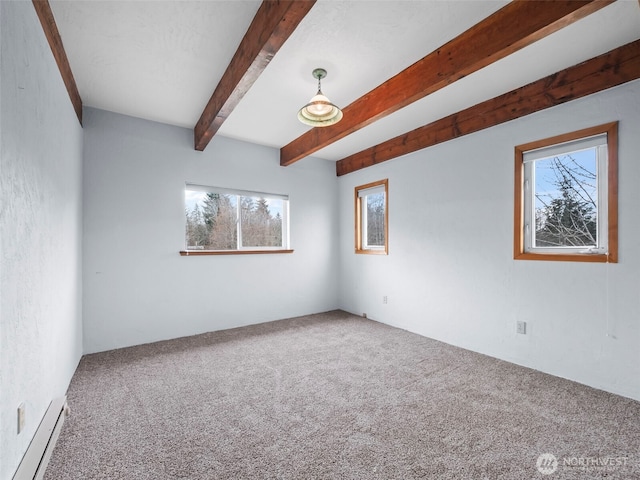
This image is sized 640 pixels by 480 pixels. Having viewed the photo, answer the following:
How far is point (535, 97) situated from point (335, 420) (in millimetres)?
3028

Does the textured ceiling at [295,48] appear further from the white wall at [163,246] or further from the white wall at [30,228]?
the white wall at [163,246]

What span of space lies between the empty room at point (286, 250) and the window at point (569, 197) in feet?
0.06

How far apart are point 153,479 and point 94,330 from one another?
227cm

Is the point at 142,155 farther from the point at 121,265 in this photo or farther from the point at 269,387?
the point at 269,387

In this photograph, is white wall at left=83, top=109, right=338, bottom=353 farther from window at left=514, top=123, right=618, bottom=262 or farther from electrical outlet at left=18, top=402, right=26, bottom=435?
window at left=514, top=123, right=618, bottom=262

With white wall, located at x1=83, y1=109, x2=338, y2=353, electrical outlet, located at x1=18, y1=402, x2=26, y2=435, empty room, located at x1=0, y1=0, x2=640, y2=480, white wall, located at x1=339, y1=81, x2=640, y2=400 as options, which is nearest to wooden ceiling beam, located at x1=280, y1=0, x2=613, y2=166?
empty room, located at x1=0, y1=0, x2=640, y2=480

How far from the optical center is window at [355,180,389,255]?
4313 mm

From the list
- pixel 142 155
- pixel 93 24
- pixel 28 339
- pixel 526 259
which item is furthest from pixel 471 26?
pixel 142 155

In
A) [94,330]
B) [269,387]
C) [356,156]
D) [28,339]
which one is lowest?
[269,387]

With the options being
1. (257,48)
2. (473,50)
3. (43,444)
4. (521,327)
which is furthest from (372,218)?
(43,444)

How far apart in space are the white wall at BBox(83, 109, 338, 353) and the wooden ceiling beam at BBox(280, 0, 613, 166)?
183 centimetres

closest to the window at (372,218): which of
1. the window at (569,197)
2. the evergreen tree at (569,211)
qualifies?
the window at (569,197)

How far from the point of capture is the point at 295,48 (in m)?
2.17

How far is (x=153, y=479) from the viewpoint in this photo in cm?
149
